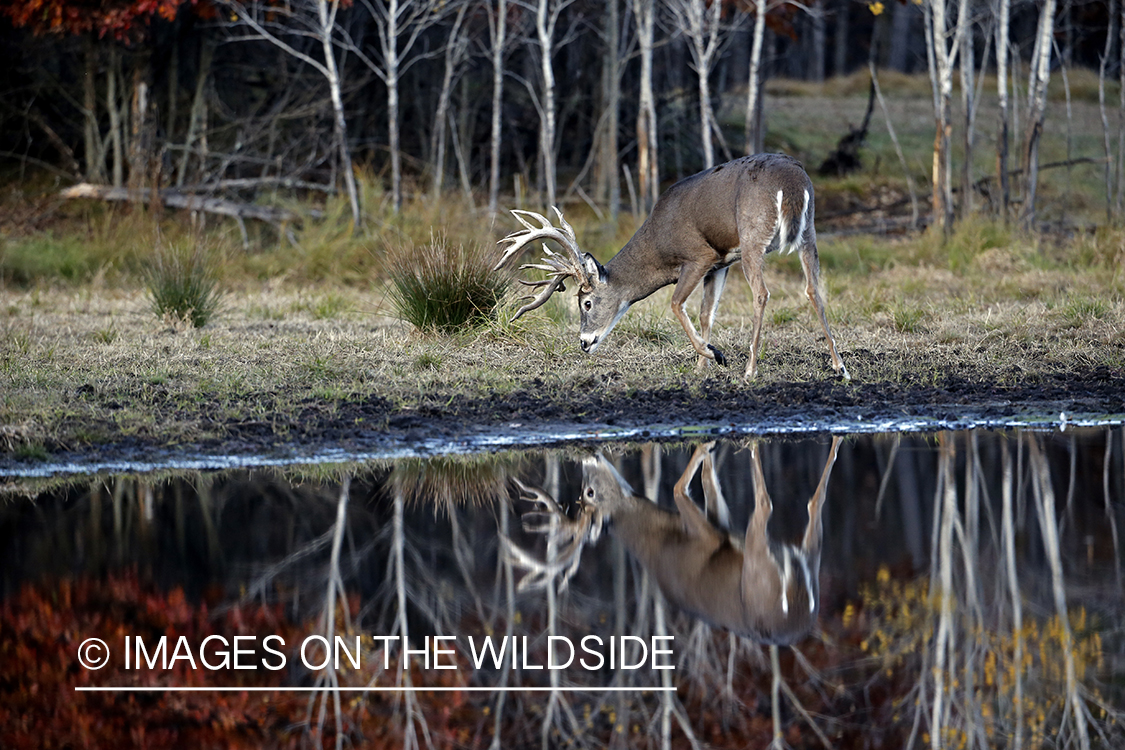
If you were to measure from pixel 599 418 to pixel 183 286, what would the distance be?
5.58m

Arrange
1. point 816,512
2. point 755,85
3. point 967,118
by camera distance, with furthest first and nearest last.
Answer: point 967,118 → point 755,85 → point 816,512

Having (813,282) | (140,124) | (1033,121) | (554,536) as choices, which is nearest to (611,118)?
(1033,121)

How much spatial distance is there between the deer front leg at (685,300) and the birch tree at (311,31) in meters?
8.10

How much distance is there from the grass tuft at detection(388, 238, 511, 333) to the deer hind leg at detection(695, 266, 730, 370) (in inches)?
72.5

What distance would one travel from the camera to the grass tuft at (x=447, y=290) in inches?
410

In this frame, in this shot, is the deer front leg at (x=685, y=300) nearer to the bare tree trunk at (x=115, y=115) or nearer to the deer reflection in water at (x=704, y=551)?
the deer reflection in water at (x=704, y=551)

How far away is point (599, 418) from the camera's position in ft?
25.4

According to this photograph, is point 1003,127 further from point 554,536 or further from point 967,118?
point 554,536

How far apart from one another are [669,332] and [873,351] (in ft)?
6.03

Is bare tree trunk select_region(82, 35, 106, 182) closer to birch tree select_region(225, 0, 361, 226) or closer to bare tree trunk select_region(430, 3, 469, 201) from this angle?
birch tree select_region(225, 0, 361, 226)

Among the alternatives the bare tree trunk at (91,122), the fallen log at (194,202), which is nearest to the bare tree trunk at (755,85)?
the fallen log at (194,202)

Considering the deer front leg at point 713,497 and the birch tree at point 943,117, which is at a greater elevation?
the birch tree at point 943,117

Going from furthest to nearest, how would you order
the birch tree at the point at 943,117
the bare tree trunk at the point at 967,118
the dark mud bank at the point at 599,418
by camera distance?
the bare tree trunk at the point at 967,118
the birch tree at the point at 943,117
the dark mud bank at the point at 599,418

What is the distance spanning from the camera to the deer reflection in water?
440 cm
